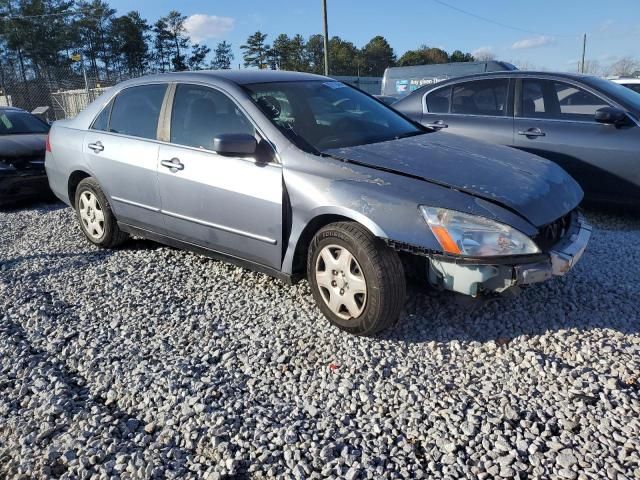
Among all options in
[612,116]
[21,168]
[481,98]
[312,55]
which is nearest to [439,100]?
[481,98]

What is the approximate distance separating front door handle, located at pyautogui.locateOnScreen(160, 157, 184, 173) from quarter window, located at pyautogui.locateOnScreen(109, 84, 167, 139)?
351 millimetres

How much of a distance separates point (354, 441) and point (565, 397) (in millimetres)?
1075

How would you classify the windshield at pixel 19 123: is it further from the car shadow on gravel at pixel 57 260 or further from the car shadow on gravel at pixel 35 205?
the car shadow on gravel at pixel 57 260

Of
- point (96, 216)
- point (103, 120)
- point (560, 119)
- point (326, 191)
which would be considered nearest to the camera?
point (326, 191)

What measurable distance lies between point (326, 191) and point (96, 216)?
2.80m

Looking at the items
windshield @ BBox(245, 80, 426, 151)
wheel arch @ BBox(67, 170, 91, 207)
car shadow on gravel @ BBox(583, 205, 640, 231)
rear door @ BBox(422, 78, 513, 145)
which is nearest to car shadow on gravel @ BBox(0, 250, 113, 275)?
wheel arch @ BBox(67, 170, 91, 207)

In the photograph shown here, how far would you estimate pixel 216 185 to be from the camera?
3.70 meters

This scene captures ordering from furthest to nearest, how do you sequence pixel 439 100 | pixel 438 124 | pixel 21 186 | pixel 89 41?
pixel 89 41 < pixel 21 186 < pixel 439 100 < pixel 438 124

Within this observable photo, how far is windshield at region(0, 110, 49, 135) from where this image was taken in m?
7.88

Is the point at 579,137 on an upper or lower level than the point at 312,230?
upper

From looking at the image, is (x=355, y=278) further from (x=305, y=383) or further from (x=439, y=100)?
(x=439, y=100)

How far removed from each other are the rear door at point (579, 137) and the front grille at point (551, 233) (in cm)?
228

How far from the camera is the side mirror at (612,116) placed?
16.7 feet

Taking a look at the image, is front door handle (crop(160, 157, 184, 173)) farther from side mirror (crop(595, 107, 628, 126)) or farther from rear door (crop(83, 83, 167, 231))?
side mirror (crop(595, 107, 628, 126))
